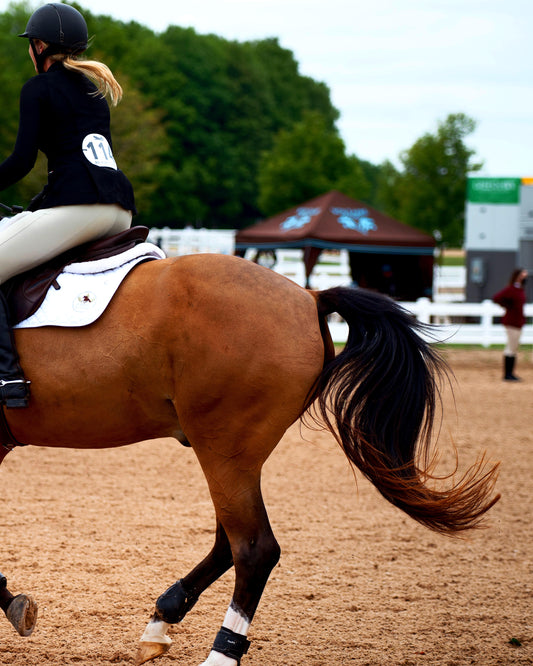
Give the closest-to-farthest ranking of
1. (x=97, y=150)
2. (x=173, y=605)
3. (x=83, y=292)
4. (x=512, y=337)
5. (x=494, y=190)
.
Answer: (x=83, y=292), (x=97, y=150), (x=173, y=605), (x=512, y=337), (x=494, y=190)

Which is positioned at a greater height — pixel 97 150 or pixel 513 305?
pixel 97 150

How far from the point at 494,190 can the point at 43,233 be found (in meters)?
18.9

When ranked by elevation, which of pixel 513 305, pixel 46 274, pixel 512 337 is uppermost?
pixel 46 274

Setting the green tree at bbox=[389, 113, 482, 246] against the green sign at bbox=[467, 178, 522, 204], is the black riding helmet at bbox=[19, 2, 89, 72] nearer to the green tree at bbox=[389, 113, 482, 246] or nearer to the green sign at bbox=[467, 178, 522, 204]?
the green sign at bbox=[467, 178, 522, 204]

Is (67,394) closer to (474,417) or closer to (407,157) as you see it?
(474,417)

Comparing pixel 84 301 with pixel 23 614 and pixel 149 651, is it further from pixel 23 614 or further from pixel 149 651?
pixel 149 651

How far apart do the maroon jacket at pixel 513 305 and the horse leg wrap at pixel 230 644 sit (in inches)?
479

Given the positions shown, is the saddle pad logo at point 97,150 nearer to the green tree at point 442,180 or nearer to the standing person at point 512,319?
the standing person at point 512,319

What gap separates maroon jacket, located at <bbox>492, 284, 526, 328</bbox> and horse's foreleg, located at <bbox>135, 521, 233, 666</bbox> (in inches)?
464

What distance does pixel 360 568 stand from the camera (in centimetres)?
527

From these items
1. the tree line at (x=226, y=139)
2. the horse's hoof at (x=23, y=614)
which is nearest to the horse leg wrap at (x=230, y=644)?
the horse's hoof at (x=23, y=614)

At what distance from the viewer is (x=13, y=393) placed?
3578mm

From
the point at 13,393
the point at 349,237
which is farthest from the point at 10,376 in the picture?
the point at 349,237

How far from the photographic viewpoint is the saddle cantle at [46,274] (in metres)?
3.70
